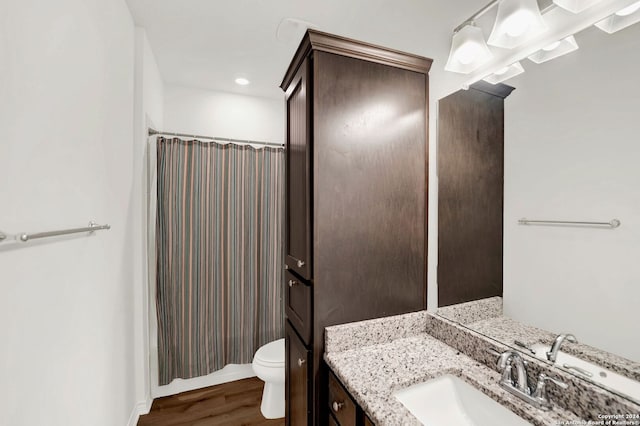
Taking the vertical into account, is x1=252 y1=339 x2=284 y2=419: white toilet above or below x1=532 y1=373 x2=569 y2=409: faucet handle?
below

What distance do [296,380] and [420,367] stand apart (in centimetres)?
69

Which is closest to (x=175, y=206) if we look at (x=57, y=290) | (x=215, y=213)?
(x=215, y=213)

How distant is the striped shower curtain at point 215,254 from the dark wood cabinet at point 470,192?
5.10 feet

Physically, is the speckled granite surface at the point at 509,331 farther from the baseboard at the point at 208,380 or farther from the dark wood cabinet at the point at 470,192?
the baseboard at the point at 208,380

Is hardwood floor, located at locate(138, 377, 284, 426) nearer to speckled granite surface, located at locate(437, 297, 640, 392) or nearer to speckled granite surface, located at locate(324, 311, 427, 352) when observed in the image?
speckled granite surface, located at locate(324, 311, 427, 352)

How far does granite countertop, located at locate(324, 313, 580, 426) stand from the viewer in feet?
2.71

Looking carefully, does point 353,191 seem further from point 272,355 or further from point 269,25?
point 272,355

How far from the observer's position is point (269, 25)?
172 centimetres

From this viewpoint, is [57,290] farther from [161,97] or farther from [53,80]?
[161,97]

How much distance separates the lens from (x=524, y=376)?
886 mm

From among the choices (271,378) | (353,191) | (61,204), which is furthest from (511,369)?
(61,204)

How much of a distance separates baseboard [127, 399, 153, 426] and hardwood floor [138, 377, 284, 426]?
1.2 inches

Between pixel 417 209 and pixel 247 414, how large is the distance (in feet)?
6.20

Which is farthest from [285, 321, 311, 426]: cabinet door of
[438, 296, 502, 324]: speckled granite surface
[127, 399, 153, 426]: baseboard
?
[127, 399, 153, 426]: baseboard
